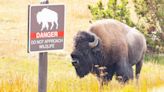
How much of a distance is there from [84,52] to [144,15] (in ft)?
32.0

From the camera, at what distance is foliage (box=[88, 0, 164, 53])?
74.0 feet

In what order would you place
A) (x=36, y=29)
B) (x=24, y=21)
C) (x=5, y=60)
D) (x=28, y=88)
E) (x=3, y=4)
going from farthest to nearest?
1. (x=3, y=4)
2. (x=24, y=21)
3. (x=5, y=60)
4. (x=28, y=88)
5. (x=36, y=29)

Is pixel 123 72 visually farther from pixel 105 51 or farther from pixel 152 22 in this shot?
pixel 152 22

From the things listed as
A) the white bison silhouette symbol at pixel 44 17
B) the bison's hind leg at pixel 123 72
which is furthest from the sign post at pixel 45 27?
the bison's hind leg at pixel 123 72

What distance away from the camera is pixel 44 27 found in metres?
8.12

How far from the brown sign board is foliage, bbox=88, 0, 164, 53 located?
14014 millimetres

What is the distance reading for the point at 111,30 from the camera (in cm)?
1516

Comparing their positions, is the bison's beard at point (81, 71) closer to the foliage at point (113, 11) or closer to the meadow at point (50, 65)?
the meadow at point (50, 65)

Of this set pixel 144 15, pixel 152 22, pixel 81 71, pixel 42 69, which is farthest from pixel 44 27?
pixel 152 22

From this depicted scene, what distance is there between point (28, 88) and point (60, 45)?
268 centimetres

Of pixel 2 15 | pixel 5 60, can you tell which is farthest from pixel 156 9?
pixel 2 15

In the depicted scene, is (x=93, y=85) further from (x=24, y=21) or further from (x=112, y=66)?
(x=24, y=21)

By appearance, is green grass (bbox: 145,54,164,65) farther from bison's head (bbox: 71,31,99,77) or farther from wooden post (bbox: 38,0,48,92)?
wooden post (bbox: 38,0,48,92)

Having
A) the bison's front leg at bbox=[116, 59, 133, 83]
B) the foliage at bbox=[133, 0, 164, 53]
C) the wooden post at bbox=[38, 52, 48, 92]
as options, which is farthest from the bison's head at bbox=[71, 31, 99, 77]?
the foliage at bbox=[133, 0, 164, 53]
